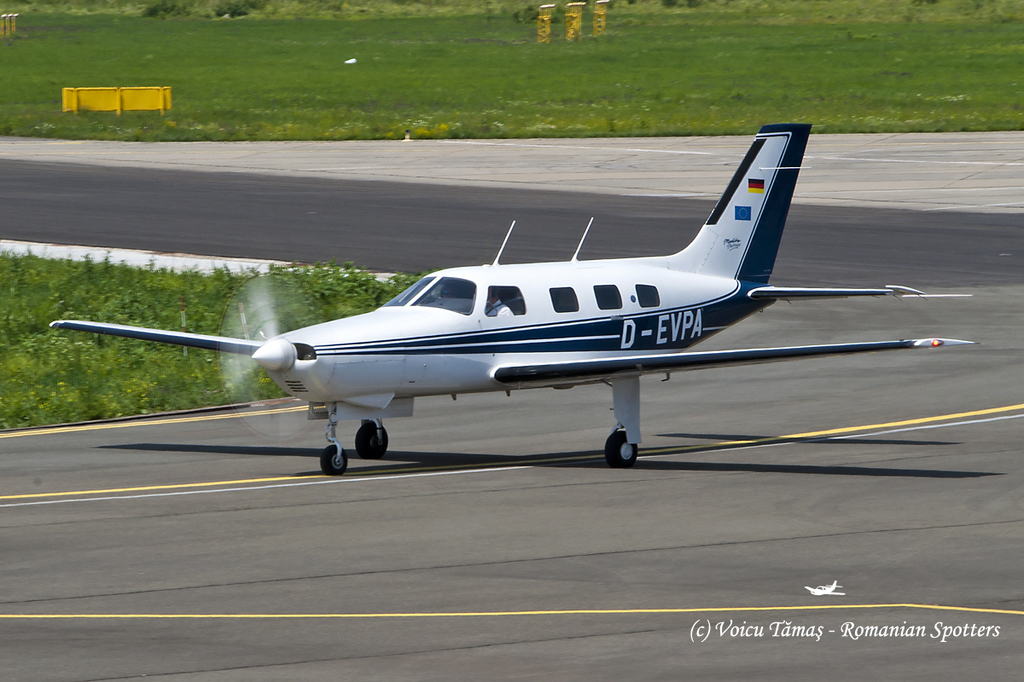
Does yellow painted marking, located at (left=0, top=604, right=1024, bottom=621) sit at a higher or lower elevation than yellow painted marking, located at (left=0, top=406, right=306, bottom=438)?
lower

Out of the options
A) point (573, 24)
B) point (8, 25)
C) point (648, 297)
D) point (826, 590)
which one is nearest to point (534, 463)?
point (648, 297)

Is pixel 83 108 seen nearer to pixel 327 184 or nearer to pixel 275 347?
pixel 327 184

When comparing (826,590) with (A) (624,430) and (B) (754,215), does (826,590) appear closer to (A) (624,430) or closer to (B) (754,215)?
(A) (624,430)

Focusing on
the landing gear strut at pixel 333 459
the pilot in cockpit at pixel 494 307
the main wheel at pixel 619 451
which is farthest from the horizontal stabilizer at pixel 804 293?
the landing gear strut at pixel 333 459

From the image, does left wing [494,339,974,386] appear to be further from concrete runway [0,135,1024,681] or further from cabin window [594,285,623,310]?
concrete runway [0,135,1024,681]

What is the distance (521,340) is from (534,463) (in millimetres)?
1535

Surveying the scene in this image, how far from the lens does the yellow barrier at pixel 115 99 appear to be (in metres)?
71.2

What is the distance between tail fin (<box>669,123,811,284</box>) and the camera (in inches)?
766

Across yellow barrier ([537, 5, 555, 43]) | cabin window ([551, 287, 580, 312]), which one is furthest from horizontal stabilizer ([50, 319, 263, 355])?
yellow barrier ([537, 5, 555, 43])

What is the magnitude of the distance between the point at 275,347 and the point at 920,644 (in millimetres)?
7890

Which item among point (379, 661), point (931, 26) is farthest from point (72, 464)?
point (931, 26)

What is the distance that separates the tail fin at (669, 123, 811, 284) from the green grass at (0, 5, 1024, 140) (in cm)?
4102

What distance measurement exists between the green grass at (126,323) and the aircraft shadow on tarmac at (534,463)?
1.71 meters

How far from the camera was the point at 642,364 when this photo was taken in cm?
1633
